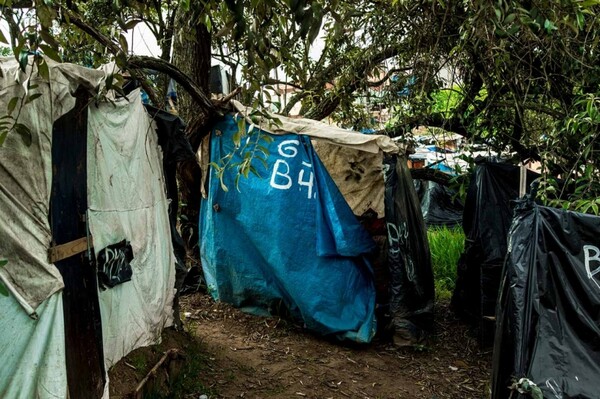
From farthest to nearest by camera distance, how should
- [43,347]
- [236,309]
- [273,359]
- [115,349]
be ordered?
[236,309], [273,359], [115,349], [43,347]

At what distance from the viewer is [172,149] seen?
4246 millimetres

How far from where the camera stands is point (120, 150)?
3482 mm

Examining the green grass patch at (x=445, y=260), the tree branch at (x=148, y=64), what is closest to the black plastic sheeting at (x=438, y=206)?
the green grass patch at (x=445, y=260)

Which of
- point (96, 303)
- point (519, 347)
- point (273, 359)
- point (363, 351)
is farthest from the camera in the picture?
point (363, 351)

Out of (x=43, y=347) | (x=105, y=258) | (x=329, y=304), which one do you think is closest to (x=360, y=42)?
(x=329, y=304)

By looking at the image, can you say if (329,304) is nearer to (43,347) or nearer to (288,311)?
(288,311)

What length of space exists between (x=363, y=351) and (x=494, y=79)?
9.18 feet

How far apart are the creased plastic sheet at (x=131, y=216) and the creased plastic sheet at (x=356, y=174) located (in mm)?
1622

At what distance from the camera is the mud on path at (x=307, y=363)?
436 centimetres

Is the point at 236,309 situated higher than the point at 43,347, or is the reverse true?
the point at 43,347

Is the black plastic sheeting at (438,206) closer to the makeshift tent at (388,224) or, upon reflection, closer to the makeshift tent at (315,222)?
the makeshift tent at (388,224)

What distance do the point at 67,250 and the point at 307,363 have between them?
2603mm

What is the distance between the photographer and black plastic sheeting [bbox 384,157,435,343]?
5.18 meters

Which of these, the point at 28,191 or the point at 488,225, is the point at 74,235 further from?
the point at 488,225
